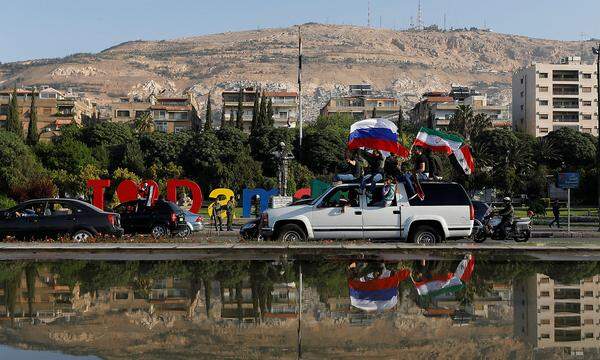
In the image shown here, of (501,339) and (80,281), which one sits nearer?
(501,339)

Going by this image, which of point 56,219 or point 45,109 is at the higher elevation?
point 45,109

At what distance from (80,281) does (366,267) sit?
529cm

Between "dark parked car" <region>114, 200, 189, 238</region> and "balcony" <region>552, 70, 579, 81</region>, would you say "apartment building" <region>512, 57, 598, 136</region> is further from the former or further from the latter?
"dark parked car" <region>114, 200, 189, 238</region>

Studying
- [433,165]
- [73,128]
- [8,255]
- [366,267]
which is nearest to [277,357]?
[366,267]

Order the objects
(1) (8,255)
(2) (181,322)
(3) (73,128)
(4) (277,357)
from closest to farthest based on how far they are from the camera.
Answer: (4) (277,357) → (2) (181,322) → (1) (8,255) → (3) (73,128)

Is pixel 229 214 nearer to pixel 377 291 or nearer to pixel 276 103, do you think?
pixel 377 291

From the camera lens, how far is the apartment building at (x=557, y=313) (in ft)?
28.9

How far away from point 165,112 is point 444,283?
6650 inches

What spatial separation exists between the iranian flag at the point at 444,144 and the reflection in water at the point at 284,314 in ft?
41.0

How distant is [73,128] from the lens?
12200cm

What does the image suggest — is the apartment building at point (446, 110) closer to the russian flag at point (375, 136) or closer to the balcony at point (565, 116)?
the balcony at point (565, 116)

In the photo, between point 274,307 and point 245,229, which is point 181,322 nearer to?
point 274,307

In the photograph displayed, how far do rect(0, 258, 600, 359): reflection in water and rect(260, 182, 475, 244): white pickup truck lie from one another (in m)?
5.85

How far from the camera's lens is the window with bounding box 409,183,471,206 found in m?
21.5
